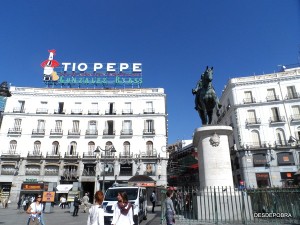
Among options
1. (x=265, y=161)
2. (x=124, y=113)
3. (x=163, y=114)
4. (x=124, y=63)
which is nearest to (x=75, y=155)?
(x=124, y=113)

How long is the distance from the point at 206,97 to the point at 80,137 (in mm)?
31813

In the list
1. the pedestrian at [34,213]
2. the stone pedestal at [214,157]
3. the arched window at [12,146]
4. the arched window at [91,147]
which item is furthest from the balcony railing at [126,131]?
the pedestrian at [34,213]

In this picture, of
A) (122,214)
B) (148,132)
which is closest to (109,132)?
(148,132)

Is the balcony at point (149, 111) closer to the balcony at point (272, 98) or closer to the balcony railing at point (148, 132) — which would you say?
the balcony railing at point (148, 132)

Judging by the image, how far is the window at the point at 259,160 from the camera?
119 ft

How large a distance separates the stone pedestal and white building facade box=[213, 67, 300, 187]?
26.6m

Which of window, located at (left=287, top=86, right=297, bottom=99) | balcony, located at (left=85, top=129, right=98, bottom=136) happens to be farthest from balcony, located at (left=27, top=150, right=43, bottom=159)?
window, located at (left=287, top=86, right=297, bottom=99)

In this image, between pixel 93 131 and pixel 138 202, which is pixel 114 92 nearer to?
pixel 93 131

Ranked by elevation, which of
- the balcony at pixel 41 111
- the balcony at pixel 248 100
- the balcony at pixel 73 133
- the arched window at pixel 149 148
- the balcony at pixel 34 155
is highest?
the balcony at pixel 248 100

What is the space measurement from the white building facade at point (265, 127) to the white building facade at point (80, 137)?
471 inches

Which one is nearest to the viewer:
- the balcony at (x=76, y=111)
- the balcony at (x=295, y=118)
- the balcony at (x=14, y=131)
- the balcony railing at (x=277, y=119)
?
the balcony at (x=295, y=118)

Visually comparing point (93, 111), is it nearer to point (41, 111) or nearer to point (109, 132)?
point (109, 132)

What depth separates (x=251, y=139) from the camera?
38156mm

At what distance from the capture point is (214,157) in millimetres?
10469
